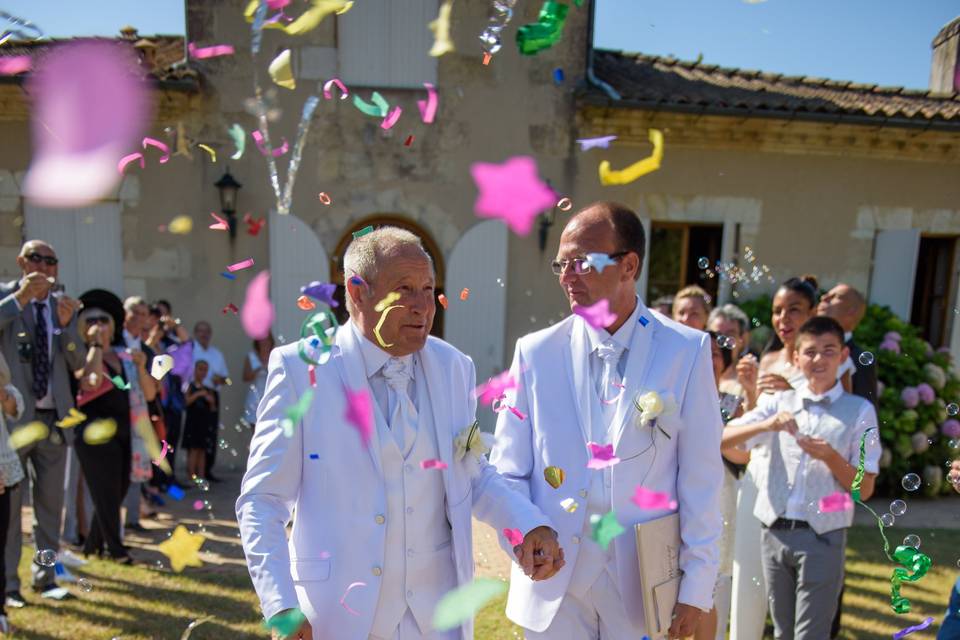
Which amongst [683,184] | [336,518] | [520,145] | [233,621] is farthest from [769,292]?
[336,518]

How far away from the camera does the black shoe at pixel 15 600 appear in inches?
156

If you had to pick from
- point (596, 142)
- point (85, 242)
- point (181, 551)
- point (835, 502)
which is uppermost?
point (596, 142)

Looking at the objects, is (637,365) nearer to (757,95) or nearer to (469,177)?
(469,177)

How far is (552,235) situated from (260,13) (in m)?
3.82

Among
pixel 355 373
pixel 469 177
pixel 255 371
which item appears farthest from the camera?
pixel 469 177

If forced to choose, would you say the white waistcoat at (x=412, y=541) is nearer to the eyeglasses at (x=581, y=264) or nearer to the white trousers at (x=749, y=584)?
the eyeglasses at (x=581, y=264)

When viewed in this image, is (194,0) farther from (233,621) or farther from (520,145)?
(233,621)

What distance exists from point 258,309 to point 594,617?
239 inches

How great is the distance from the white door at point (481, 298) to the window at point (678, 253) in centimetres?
190

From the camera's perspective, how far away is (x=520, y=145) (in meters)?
7.71

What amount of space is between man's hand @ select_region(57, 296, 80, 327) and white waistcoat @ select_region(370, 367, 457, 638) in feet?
10.5

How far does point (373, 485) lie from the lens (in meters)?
1.95

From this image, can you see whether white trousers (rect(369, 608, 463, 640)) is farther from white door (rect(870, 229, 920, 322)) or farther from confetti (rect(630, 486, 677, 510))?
white door (rect(870, 229, 920, 322))

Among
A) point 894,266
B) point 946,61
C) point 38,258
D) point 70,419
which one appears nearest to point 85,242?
point 38,258
